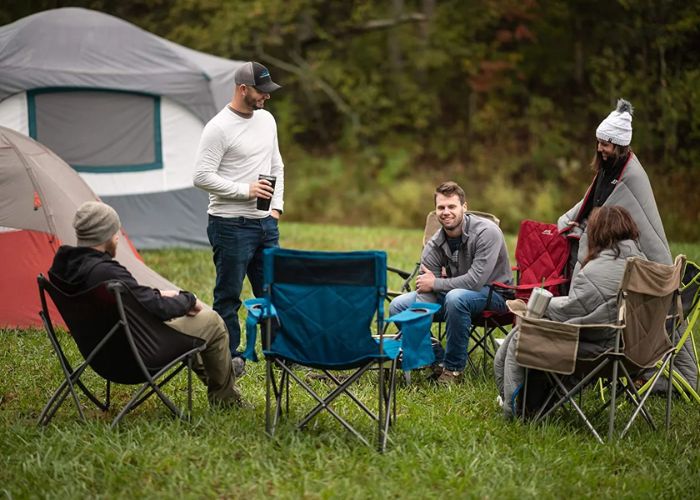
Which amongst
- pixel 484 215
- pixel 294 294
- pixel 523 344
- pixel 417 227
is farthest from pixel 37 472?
pixel 417 227

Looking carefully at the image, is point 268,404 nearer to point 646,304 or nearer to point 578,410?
point 578,410

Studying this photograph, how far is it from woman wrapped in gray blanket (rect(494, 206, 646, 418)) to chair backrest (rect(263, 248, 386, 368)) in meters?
0.79

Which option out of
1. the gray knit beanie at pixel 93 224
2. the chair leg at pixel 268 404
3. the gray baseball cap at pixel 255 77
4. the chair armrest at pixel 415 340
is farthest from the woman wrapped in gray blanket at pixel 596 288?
the gray knit beanie at pixel 93 224

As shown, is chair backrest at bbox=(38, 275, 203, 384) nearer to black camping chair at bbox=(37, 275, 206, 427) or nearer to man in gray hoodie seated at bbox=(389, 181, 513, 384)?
black camping chair at bbox=(37, 275, 206, 427)

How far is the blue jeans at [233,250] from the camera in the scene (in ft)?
15.4

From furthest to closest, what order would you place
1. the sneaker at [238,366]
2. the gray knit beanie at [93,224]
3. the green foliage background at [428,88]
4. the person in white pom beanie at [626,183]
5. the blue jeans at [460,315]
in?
the green foliage background at [428,88] → the sneaker at [238,366] → the blue jeans at [460,315] → the person in white pom beanie at [626,183] → the gray knit beanie at [93,224]

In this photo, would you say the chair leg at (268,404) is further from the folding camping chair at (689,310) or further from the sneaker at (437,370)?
the folding camping chair at (689,310)

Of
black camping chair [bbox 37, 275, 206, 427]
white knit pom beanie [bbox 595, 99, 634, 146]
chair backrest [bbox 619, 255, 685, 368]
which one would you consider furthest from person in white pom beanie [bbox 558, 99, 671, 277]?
black camping chair [bbox 37, 275, 206, 427]

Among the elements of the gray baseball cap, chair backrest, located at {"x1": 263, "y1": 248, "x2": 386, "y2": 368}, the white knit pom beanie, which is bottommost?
chair backrest, located at {"x1": 263, "y1": 248, "x2": 386, "y2": 368}

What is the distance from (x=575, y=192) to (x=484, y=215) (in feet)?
29.6

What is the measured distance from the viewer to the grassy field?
3.27 metres

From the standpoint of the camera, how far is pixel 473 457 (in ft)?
11.8

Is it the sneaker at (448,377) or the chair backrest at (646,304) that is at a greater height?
the chair backrest at (646,304)

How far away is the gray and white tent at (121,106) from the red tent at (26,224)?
9.29 ft
